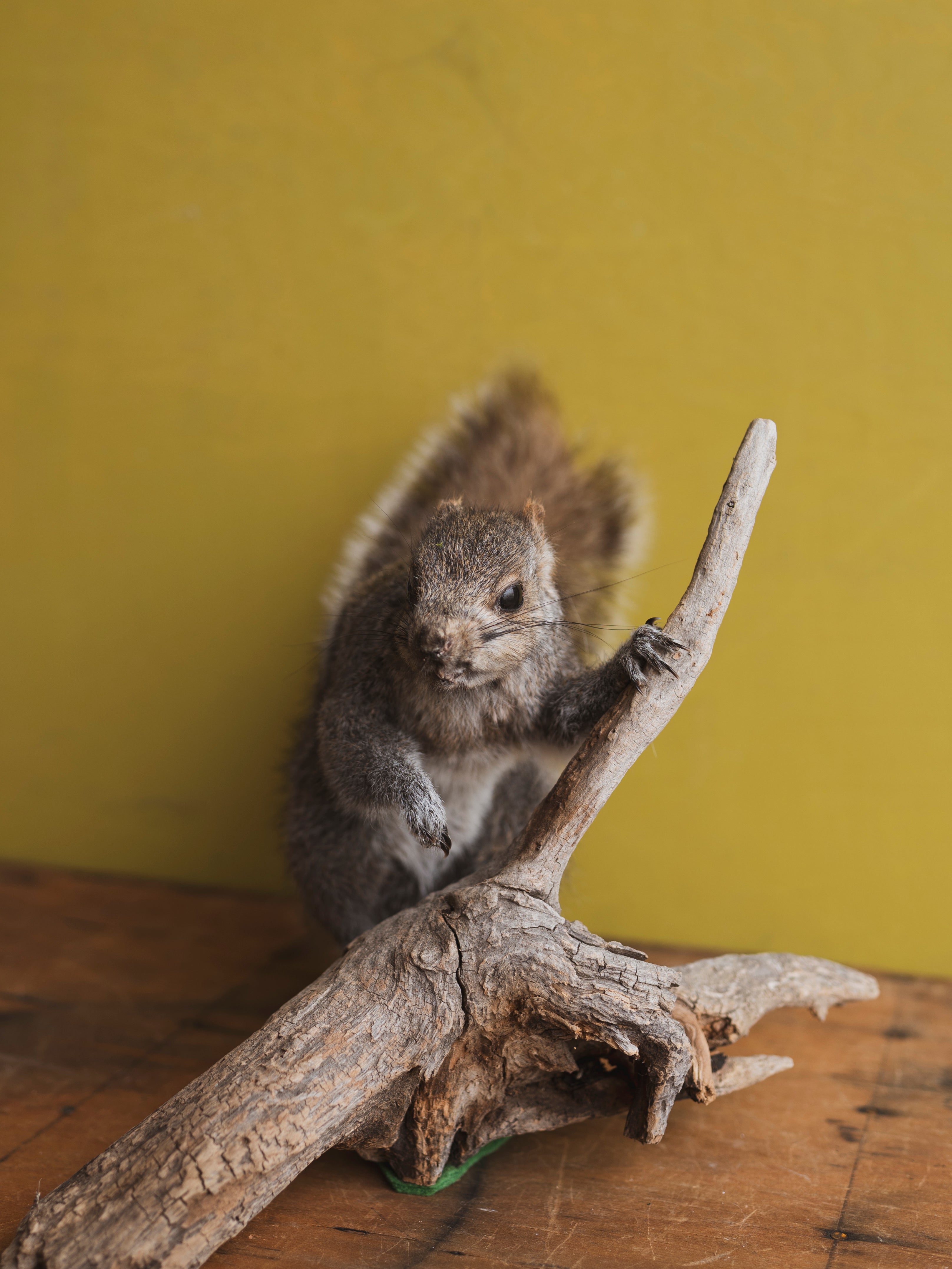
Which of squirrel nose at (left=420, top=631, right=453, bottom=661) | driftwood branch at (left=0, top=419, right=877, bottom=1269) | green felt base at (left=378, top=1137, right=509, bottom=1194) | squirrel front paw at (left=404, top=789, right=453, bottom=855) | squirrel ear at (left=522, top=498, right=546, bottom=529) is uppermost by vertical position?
squirrel ear at (left=522, top=498, right=546, bottom=529)

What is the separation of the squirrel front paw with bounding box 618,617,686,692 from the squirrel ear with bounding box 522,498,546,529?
0.25m

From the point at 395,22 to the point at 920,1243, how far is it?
2.17 metres

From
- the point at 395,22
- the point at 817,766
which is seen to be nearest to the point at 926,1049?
the point at 817,766

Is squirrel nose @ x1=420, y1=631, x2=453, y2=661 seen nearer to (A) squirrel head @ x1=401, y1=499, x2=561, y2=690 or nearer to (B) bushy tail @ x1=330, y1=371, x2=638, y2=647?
(A) squirrel head @ x1=401, y1=499, x2=561, y2=690

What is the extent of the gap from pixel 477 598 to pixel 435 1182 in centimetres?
76

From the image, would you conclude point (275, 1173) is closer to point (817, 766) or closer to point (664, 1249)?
point (664, 1249)

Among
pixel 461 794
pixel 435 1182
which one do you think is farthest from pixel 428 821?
pixel 435 1182

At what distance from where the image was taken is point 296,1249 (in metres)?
1.17

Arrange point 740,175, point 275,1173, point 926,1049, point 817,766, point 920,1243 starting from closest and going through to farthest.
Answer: point 275,1173 < point 920,1243 < point 926,1049 < point 740,175 < point 817,766

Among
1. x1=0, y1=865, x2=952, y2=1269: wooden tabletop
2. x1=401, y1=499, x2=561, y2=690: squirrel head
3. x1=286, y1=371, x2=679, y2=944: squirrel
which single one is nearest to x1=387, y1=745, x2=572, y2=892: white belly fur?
x1=286, y1=371, x2=679, y2=944: squirrel

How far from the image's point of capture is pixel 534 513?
1.44m

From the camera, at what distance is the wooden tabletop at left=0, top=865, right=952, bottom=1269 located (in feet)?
3.91

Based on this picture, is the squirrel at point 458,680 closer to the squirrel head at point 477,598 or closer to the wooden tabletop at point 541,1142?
the squirrel head at point 477,598

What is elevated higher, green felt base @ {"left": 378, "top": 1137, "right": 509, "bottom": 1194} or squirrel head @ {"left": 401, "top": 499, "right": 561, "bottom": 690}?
squirrel head @ {"left": 401, "top": 499, "right": 561, "bottom": 690}
